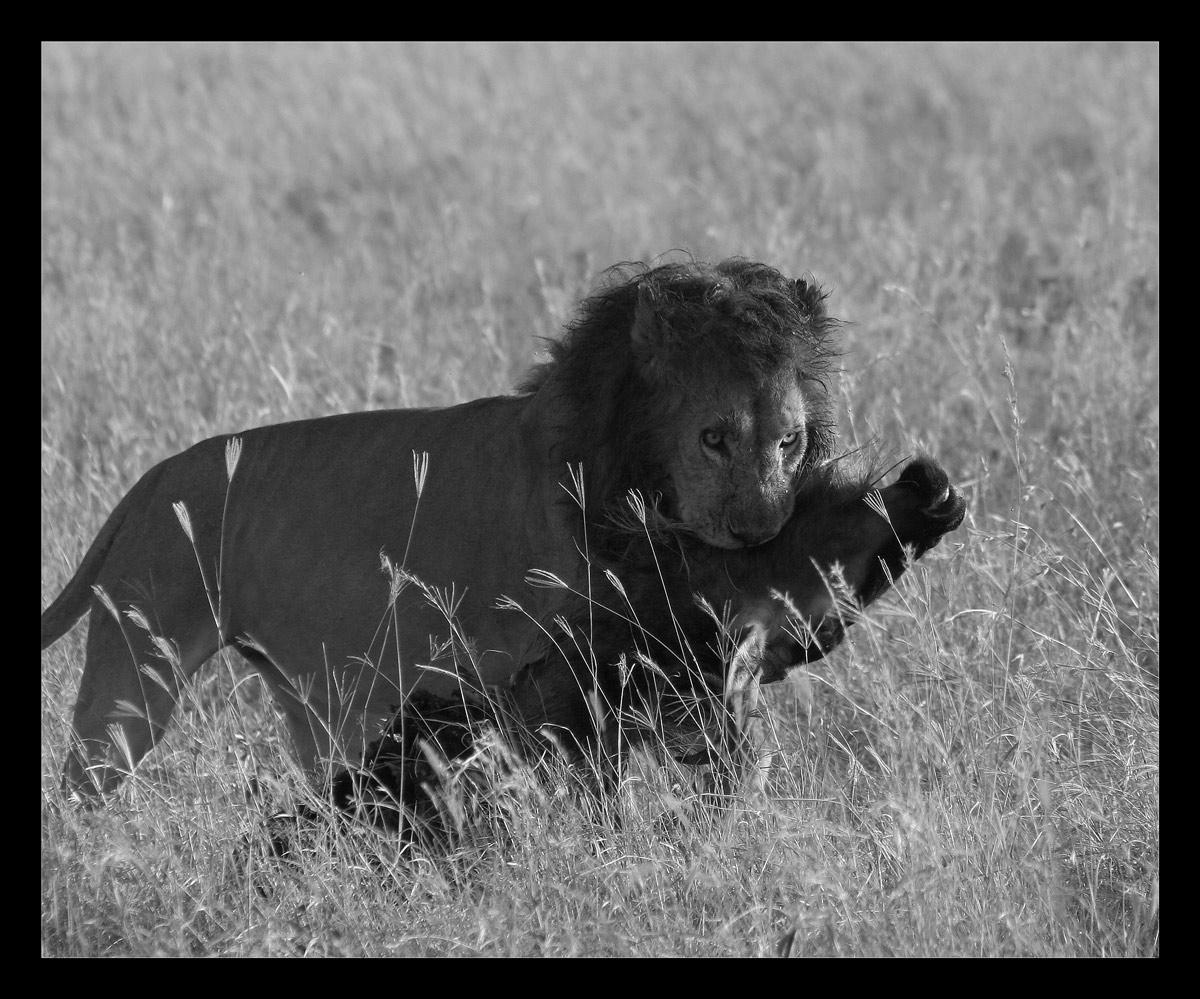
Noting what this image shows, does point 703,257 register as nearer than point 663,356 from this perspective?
No

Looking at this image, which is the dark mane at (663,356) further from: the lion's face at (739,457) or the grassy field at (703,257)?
the grassy field at (703,257)

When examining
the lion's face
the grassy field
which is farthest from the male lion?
the grassy field

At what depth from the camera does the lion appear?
3600mm

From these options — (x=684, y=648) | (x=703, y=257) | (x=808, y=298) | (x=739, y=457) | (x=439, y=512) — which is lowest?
(x=684, y=648)

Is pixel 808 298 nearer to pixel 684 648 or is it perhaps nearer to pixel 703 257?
pixel 684 648

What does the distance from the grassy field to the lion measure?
155 millimetres

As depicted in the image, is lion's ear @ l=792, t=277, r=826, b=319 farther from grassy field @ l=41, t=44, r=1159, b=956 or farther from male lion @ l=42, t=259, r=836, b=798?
grassy field @ l=41, t=44, r=1159, b=956

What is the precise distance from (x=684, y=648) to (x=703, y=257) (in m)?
4.02

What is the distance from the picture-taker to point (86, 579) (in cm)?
448

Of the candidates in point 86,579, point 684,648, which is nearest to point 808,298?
point 684,648

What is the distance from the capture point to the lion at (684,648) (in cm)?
360

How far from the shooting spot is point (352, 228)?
967 cm
